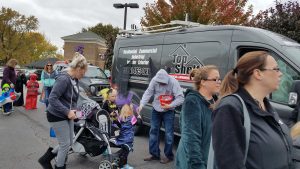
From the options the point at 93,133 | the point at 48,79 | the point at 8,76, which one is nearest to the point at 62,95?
the point at 93,133

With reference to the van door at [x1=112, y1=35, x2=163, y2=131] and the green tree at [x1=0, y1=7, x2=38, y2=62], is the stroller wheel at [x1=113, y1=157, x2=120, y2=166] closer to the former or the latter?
the van door at [x1=112, y1=35, x2=163, y2=131]

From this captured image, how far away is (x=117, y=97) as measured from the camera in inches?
225

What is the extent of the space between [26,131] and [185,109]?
256 inches

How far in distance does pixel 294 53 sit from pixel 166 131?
97.8 inches

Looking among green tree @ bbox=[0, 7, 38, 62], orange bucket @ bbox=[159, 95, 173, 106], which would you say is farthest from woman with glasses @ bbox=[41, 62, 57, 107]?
green tree @ bbox=[0, 7, 38, 62]

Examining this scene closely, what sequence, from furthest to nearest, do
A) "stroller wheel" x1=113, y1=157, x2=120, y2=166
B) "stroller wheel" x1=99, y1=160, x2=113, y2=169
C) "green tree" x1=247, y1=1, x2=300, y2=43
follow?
1. "green tree" x1=247, y1=1, x2=300, y2=43
2. "stroller wheel" x1=113, y1=157, x2=120, y2=166
3. "stroller wheel" x1=99, y1=160, x2=113, y2=169

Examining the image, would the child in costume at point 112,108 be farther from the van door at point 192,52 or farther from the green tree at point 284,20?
the green tree at point 284,20

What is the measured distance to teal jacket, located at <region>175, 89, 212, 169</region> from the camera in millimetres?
3076

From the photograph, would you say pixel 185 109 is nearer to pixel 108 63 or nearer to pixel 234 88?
pixel 234 88

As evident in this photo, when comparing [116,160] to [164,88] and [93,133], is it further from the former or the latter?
[164,88]

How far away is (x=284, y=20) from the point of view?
980 centimetres

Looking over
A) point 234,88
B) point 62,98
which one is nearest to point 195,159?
point 234,88

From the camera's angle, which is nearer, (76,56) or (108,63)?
(76,56)

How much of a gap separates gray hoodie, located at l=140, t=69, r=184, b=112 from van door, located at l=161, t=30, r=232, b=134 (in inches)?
18.3
